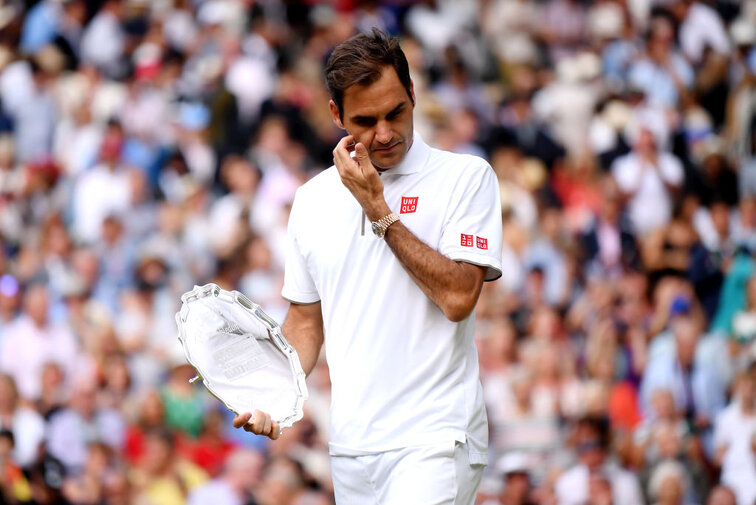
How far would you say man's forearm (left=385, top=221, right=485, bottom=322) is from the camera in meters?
4.22

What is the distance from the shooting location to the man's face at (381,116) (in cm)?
431

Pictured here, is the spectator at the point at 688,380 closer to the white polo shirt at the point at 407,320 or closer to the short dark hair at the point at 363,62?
the white polo shirt at the point at 407,320

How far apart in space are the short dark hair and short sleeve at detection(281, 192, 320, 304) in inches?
18.1

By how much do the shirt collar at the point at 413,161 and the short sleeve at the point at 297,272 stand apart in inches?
15.9

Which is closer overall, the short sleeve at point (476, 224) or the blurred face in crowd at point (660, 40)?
the short sleeve at point (476, 224)

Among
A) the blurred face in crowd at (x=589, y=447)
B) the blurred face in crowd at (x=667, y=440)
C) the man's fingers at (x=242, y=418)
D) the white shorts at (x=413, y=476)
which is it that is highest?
the man's fingers at (x=242, y=418)

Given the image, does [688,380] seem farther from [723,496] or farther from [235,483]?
[235,483]

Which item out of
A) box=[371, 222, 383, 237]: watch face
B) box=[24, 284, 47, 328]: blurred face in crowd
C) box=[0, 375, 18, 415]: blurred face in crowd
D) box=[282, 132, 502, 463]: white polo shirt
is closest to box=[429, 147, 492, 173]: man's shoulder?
box=[282, 132, 502, 463]: white polo shirt

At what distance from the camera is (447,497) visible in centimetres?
429

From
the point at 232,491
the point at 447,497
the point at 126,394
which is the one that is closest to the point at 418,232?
the point at 447,497

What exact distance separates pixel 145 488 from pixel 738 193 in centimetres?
Result: 542

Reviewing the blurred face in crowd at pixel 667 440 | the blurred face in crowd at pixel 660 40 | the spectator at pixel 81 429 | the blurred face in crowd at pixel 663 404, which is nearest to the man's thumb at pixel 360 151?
the blurred face in crowd at pixel 667 440

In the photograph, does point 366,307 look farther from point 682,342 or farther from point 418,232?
point 682,342

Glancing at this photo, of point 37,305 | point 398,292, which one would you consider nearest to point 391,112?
point 398,292
